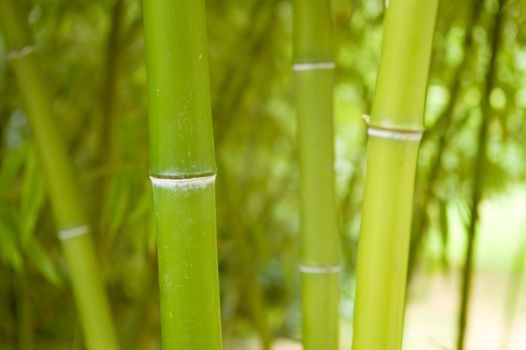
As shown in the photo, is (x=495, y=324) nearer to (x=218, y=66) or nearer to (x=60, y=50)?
(x=218, y=66)

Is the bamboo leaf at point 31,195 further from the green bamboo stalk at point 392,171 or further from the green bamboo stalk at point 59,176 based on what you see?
the green bamboo stalk at point 392,171

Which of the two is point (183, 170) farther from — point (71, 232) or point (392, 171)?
point (71, 232)

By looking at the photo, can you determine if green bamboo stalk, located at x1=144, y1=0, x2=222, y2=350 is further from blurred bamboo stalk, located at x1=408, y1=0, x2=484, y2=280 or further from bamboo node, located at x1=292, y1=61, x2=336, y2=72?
blurred bamboo stalk, located at x1=408, y1=0, x2=484, y2=280

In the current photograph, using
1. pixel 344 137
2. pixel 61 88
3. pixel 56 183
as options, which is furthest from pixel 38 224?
pixel 344 137

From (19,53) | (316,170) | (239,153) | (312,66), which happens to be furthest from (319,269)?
(239,153)

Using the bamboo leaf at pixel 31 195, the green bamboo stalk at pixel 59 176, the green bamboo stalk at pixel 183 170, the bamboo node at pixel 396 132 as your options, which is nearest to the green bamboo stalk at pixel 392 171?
the bamboo node at pixel 396 132

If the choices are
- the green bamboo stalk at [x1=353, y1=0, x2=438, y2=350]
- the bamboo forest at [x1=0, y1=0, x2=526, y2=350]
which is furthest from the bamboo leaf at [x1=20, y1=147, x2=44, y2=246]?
the green bamboo stalk at [x1=353, y1=0, x2=438, y2=350]
